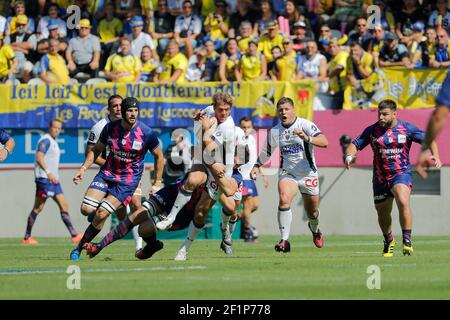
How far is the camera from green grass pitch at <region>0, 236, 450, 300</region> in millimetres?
10375

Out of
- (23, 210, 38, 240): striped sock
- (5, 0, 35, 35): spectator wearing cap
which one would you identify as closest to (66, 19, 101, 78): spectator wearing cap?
(5, 0, 35, 35): spectator wearing cap

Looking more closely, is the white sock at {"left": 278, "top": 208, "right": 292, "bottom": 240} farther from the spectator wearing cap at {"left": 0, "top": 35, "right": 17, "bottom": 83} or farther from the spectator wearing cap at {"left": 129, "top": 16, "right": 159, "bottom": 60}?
the spectator wearing cap at {"left": 0, "top": 35, "right": 17, "bottom": 83}

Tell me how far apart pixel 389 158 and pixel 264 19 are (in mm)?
11603

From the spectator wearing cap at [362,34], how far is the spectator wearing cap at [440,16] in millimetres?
1423

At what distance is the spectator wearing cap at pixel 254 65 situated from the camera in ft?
83.9

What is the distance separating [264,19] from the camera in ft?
88.5

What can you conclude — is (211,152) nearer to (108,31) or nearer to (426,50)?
(426,50)

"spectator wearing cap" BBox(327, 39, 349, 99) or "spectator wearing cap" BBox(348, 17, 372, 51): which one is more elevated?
"spectator wearing cap" BBox(348, 17, 372, 51)

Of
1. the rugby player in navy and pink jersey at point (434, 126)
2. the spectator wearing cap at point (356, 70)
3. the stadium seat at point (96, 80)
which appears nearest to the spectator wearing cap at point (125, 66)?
the stadium seat at point (96, 80)

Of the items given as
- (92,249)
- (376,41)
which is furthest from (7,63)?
(92,249)

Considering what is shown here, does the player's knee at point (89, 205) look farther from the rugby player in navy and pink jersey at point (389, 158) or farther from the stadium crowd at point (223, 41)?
the stadium crowd at point (223, 41)

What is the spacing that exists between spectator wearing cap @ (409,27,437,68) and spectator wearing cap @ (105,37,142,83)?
640cm

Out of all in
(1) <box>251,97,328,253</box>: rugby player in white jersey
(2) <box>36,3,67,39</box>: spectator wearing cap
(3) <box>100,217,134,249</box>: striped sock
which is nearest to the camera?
(3) <box>100,217,134,249</box>: striped sock

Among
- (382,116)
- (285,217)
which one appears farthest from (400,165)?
(285,217)
